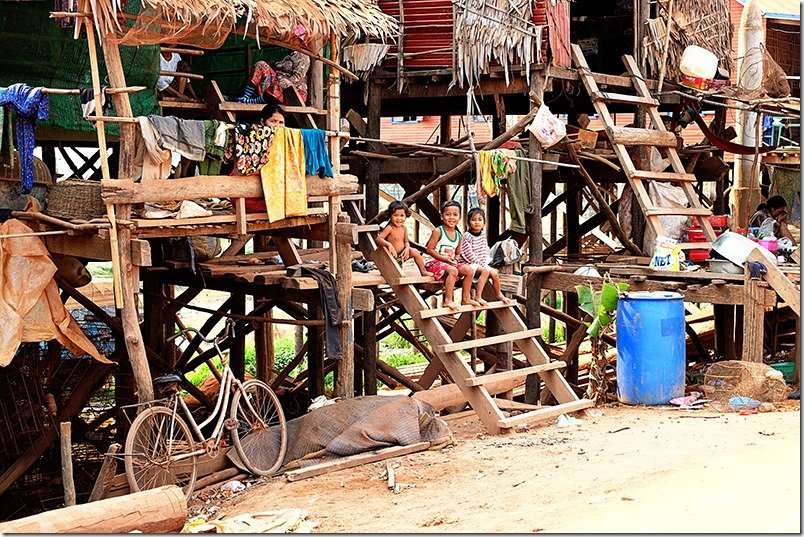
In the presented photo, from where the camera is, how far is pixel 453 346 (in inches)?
403

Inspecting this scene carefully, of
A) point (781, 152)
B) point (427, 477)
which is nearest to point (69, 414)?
point (427, 477)

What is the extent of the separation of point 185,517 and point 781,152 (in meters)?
13.9

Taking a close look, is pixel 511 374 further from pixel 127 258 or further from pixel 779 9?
pixel 779 9

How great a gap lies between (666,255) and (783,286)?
4.34ft

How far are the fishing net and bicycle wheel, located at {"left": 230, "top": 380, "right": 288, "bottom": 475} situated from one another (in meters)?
4.61

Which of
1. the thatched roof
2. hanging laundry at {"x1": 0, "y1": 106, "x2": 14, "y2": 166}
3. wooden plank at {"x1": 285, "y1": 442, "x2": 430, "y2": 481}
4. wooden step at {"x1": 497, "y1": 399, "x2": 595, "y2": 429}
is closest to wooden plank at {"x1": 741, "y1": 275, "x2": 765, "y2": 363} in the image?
wooden step at {"x1": 497, "y1": 399, "x2": 595, "y2": 429}

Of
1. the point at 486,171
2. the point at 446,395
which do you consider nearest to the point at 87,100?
the point at 486,171

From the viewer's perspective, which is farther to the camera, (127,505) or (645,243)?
(645,243)

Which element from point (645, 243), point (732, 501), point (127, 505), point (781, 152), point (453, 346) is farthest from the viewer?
point (781, 152)

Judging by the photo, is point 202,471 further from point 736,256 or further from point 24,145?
point 736,256

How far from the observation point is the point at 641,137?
13.0m

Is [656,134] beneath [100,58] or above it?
beneath

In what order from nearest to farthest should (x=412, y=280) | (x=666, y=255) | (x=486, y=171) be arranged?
(x=412, y=280), (x=666, y=255), (x=486, y=171)

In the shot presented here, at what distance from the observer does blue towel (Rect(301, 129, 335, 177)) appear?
33.3ft
